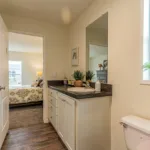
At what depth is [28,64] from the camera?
22.6 feet

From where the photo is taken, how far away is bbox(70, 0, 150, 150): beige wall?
127cm

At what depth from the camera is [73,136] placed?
152 centimetres

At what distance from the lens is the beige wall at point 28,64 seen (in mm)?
6641

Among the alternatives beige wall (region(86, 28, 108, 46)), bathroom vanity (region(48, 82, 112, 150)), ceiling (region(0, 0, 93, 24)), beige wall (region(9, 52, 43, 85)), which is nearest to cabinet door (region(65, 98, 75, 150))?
bathroom vanity (region(48, 82, 112, 150))

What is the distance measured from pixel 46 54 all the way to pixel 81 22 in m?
1.04

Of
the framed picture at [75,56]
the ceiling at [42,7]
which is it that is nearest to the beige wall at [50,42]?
the ceiling at [42,7]

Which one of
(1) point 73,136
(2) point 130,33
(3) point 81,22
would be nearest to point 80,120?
(1) point 73,136

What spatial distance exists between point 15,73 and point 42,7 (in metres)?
5.23

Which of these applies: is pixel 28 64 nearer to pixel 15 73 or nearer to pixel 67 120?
pixel 15 73

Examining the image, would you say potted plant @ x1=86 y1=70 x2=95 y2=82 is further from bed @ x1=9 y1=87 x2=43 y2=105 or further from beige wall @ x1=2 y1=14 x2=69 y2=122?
bed @ x1=9 y1=87 x2=43 y2=105

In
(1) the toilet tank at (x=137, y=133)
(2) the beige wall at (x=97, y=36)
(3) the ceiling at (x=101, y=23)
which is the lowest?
(1) the toilet tank at (x=137, y=133)

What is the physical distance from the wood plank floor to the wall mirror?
1232 mm

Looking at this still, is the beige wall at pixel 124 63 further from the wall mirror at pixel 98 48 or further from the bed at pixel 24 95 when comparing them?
the bed at pixel 24 95

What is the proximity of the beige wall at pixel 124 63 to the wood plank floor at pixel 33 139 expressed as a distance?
0.96 m
